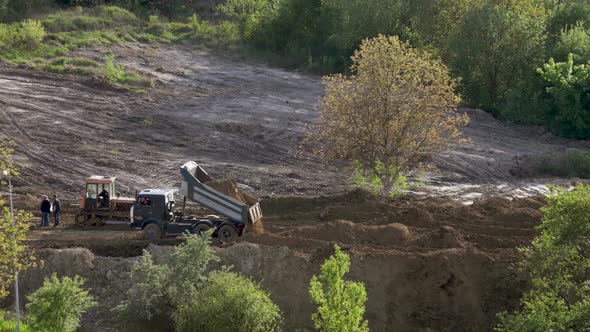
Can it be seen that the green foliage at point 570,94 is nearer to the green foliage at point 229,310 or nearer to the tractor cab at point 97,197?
the tractor cab at point 97,197

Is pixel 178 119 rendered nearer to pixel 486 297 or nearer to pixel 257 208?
pixel 257 208

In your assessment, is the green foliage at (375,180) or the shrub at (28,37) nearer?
the green foliage at (375,180)

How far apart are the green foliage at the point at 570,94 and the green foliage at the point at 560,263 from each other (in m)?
24.3

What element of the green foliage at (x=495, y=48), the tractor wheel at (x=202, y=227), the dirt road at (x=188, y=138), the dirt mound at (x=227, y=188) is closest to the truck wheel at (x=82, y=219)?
the tractor wheel at (x=202, y=227)

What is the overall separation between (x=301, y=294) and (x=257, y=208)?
4.65 meters

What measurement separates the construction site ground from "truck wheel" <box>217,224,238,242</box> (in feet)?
1.81

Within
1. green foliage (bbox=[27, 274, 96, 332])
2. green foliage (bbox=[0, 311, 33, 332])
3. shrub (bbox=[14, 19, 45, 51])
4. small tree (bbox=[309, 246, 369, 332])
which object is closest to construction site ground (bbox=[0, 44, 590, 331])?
green foliage (bbox=[27, 274, 96, 332])

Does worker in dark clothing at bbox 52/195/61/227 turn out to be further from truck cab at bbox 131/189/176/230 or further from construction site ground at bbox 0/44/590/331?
truck cab at bbox 131/189/176/230

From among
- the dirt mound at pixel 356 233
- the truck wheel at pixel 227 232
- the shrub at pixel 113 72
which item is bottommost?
the truck wheel at pixel 227 232

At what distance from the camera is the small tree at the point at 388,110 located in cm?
2927

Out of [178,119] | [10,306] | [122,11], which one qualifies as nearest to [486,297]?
[10,306]

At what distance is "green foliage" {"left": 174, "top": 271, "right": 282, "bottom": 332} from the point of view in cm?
1898

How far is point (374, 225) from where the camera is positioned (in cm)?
2686

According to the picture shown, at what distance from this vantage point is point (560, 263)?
18.5 m
